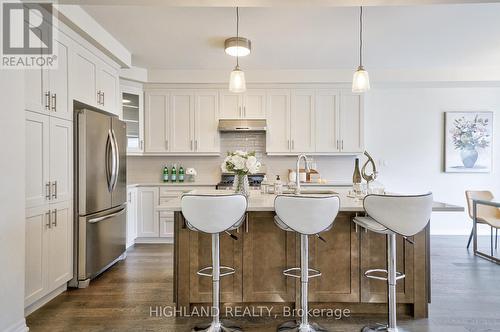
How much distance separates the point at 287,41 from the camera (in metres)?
3.40

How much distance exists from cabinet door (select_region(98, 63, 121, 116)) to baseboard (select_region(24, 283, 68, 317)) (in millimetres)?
1982

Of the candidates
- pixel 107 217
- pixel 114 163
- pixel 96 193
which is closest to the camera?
pixel 96 193

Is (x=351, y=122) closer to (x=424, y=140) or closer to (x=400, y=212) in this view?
(x=424, y=140)

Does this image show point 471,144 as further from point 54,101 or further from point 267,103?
point 54,101

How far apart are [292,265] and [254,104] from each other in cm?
294

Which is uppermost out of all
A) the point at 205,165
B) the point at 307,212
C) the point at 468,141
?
the point at 468,141

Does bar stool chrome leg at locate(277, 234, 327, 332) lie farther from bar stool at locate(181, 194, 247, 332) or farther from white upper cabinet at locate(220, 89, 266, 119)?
white upper cabinet at locate(220, 89, 266, 119)

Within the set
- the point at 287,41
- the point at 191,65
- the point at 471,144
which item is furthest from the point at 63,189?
the point at 471,144

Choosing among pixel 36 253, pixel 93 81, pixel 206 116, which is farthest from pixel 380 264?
pixel 93 81

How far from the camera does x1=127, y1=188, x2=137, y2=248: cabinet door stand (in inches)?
164

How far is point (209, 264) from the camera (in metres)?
2.29

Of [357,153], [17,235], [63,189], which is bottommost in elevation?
[17,235]

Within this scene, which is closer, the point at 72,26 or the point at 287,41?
the point at 72,26

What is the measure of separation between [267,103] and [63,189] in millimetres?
3070
